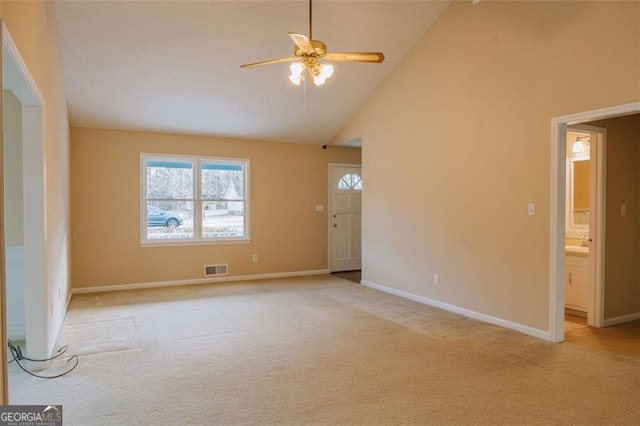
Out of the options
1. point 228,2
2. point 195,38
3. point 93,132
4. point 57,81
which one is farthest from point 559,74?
point 93,132

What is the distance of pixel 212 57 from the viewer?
5.00 m

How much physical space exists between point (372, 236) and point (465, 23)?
3.11 meters

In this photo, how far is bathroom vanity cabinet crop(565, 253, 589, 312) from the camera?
187 inches

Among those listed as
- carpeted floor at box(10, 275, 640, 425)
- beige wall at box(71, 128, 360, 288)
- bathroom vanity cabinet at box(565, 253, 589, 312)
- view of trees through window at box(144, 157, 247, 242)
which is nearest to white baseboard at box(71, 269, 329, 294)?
beige wall at box(71, 128, 360, 288)

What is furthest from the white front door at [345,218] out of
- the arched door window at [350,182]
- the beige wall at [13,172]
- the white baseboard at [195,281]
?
the beige wall at [13,172]

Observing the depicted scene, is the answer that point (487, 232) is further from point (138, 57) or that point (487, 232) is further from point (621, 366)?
point (138, 57)

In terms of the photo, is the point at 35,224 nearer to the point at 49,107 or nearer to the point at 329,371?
the point at 49,107

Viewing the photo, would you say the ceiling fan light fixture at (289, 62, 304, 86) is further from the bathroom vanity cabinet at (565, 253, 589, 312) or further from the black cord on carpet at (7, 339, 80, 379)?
the bathroom vanity cabinet at (565, 253, 589, 312)

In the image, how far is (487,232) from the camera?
14.9ft

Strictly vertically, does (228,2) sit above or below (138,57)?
above

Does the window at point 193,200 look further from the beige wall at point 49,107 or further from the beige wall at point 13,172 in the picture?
the beige wall at point 13,172

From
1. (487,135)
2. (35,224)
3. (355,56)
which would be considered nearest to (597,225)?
(487,135)

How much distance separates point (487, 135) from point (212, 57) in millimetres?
3256

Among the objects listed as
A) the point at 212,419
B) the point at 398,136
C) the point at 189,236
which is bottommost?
the point at 212,419
